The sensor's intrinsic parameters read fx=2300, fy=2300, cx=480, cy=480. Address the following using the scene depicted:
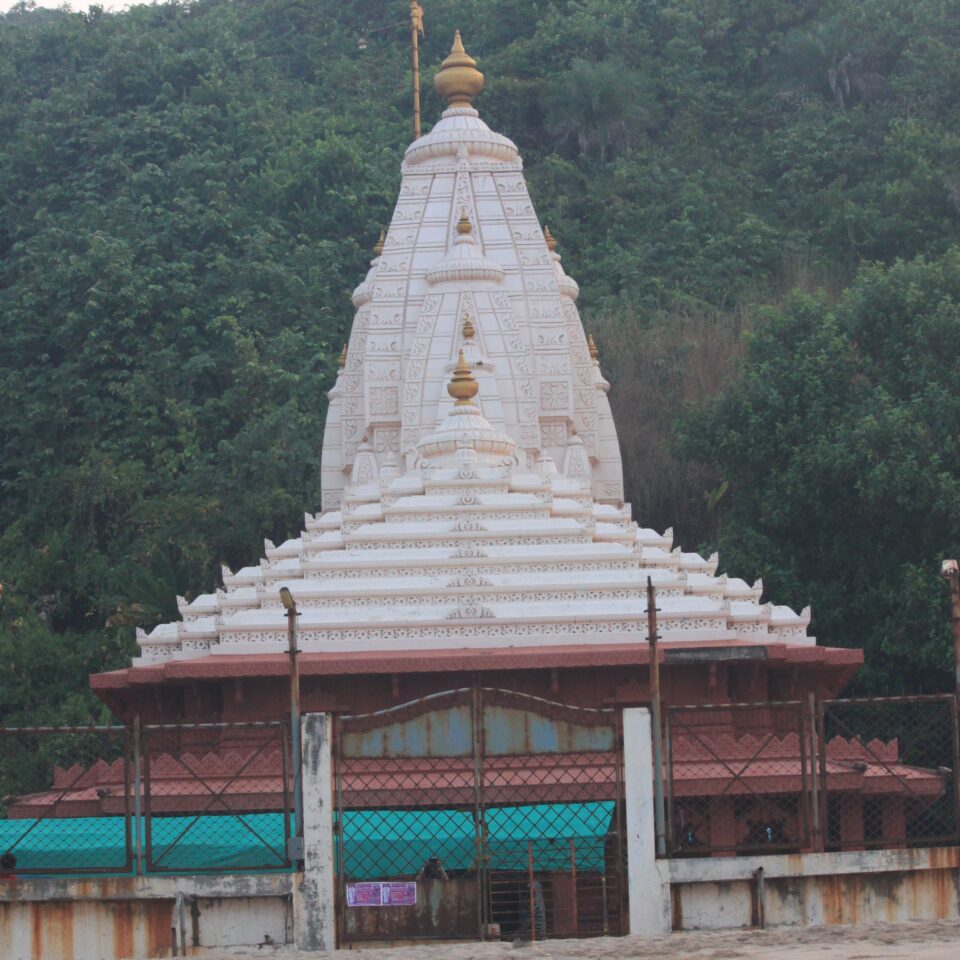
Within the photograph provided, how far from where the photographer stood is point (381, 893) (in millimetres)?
19000

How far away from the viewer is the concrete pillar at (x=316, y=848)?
18672mm

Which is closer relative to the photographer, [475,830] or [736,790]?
[475,830]

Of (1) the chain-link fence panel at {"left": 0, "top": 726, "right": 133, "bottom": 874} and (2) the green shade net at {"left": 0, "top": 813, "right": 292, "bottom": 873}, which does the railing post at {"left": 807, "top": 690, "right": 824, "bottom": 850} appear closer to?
(2) the green shade net at {"left": 0, "top": 813, "right": 292, "bottom": 873}

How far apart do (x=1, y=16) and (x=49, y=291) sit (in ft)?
125

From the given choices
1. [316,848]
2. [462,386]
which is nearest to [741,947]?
[316,848]

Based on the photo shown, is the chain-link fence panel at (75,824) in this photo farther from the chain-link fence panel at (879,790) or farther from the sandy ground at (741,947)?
the chain-link fence panel at (879,790)

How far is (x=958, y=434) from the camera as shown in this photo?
1507 inches

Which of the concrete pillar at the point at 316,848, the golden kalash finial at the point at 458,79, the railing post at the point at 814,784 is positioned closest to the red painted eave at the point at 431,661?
the railing post at the point at 814,784

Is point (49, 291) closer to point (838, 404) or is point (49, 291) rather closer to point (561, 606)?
point (838, 404)

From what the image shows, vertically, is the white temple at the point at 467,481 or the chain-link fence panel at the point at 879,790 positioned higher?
the white temple at the point at 467,481

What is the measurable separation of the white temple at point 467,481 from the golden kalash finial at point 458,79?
0.05 metres

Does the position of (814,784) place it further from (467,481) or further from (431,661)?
(467,481)

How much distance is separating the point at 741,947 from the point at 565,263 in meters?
38.9

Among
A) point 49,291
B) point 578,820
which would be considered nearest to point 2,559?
point 49,291
